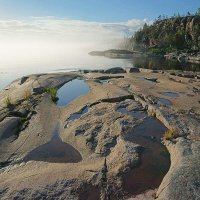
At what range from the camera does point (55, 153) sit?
21.6 m

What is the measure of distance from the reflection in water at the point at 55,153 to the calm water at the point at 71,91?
13.7 meters

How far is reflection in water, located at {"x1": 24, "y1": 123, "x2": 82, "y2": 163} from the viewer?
67.2ft

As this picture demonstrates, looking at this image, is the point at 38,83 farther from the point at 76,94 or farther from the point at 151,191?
the point at 151,191

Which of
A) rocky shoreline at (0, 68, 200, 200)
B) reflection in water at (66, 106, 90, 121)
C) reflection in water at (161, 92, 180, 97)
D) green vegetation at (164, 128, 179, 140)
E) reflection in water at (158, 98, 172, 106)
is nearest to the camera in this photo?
rocky shoreline at (0, 68, 200, 200)

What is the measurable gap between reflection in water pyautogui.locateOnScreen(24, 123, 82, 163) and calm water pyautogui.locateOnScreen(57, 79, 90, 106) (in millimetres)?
13653

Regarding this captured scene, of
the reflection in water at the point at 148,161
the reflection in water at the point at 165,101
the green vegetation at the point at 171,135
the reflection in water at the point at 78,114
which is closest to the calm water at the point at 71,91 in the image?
the reflection in water at the point at 78,114

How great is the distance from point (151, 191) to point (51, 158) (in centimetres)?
747

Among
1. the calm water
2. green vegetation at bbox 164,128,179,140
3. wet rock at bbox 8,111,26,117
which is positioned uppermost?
green vegetation at bbox 164,128,179,140

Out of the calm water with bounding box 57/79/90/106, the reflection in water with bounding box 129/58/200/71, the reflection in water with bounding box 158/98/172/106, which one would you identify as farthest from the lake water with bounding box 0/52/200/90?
the reflection in water with bounding box 158/98/172/106

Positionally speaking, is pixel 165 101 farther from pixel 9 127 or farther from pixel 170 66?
pixel 170 66

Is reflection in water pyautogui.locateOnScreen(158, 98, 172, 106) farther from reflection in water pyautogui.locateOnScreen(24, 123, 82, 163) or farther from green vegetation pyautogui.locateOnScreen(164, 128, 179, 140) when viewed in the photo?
reflection in water pyautogui.locateOnScreen(24, 123, 82, 163)

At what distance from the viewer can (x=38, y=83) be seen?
4594 centimetres

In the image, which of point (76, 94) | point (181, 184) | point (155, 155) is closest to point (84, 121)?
point (155, 155)

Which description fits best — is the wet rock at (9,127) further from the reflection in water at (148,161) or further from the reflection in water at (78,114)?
the reflection in water at (148,161)
